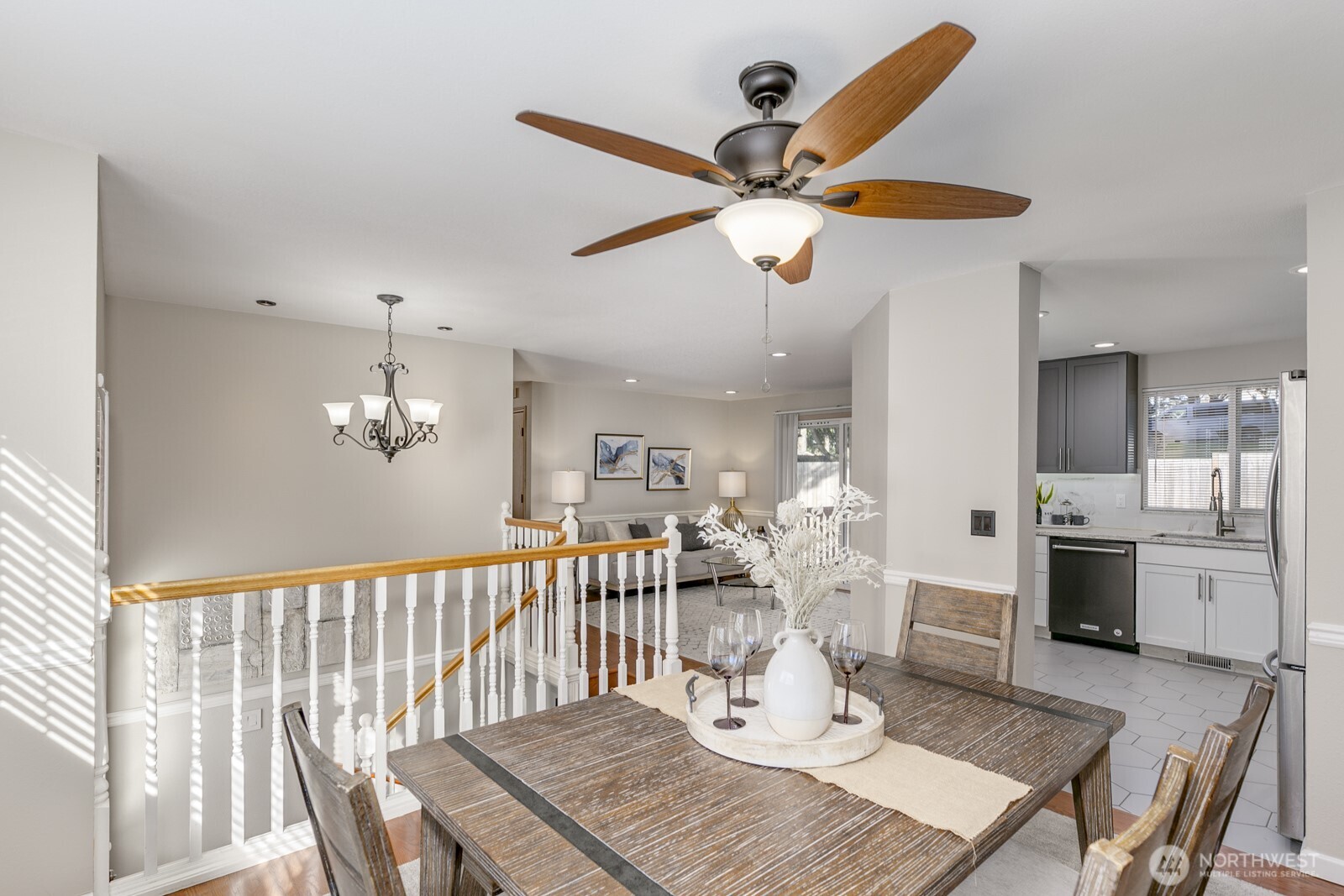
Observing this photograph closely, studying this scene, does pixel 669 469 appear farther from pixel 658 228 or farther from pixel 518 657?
pixel 658 228

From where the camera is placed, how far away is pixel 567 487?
7.13m

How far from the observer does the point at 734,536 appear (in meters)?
1.45

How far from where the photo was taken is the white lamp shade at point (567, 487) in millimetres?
7129

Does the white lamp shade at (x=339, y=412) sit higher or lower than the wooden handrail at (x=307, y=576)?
higher

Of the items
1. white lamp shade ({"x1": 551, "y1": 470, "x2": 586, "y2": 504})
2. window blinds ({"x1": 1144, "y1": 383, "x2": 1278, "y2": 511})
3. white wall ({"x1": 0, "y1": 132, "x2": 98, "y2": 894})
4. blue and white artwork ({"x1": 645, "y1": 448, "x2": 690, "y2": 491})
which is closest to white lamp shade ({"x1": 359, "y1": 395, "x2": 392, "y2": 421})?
white wall ({"x1": 0, "y1": 132, "x2": 98, "y2": 894})

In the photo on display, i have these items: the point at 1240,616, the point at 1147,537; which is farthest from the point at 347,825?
the point at 1147,537

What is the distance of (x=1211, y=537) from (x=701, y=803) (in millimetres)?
5013

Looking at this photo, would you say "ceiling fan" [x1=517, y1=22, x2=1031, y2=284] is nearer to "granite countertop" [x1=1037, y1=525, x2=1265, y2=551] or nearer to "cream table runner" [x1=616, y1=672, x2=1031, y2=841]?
"cream table runner" [x1=616, y1=672, x2=1031, y2=841]

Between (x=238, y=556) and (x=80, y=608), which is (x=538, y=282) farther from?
(x=238, y=556)

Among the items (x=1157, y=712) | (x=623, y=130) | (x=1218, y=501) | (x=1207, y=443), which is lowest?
(x=1157, y=712)

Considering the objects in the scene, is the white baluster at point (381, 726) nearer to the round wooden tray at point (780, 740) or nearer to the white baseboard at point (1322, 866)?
the round wooden tray at point (780, 740)

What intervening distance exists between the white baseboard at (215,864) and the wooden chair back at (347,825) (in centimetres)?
125

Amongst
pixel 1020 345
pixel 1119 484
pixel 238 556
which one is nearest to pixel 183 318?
pixel 238 556

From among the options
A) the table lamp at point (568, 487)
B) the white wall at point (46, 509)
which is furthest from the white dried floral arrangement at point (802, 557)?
the table lamp at point (568, 487)
